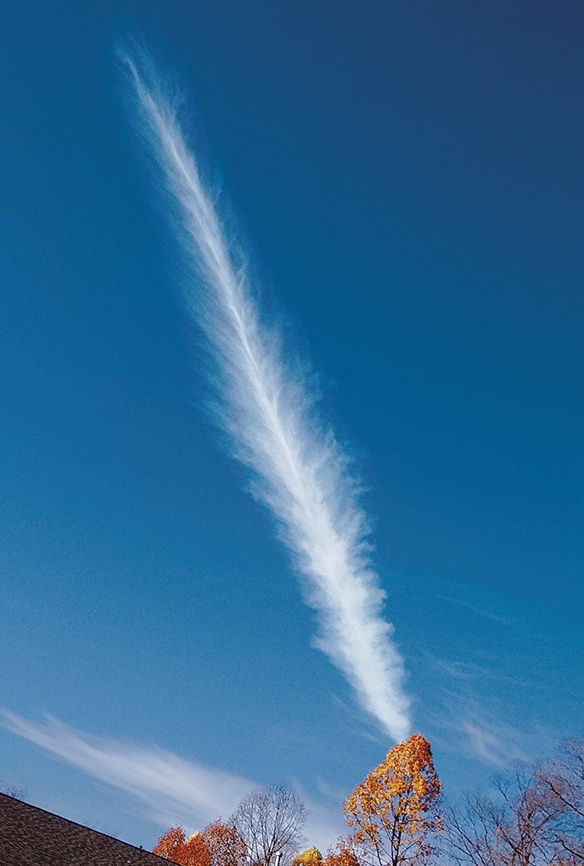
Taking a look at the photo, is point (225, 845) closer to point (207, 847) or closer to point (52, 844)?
point (207, 847)

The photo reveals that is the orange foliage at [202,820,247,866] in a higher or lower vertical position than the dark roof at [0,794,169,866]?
higher

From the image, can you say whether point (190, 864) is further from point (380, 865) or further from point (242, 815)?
point (380, 865)

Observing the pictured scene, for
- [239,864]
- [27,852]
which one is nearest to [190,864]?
[239,864]

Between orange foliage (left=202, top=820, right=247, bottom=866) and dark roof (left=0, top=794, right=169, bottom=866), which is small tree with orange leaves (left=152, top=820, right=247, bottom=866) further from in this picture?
dark roof (left=0, top=794, right=169, bottom=866)

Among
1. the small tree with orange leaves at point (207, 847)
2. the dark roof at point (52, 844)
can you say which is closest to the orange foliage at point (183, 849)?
the small tree with orange leaves at point (207, 847)

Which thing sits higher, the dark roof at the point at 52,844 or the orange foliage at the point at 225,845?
the orange foliage at the point at 225,845

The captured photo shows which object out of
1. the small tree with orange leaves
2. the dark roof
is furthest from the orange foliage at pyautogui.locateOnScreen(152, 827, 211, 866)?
the dark roof

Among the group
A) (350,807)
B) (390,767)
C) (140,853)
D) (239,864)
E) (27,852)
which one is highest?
(390,767)

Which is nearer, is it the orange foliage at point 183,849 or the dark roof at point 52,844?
the dark roof at point 52,844

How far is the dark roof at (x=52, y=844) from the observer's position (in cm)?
2211

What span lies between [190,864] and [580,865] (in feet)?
151

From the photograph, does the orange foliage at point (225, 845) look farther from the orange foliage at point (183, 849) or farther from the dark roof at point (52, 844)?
the dark roof at point (52, 844)

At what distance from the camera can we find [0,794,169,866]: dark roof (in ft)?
72.5

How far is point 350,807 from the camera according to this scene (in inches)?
1187
